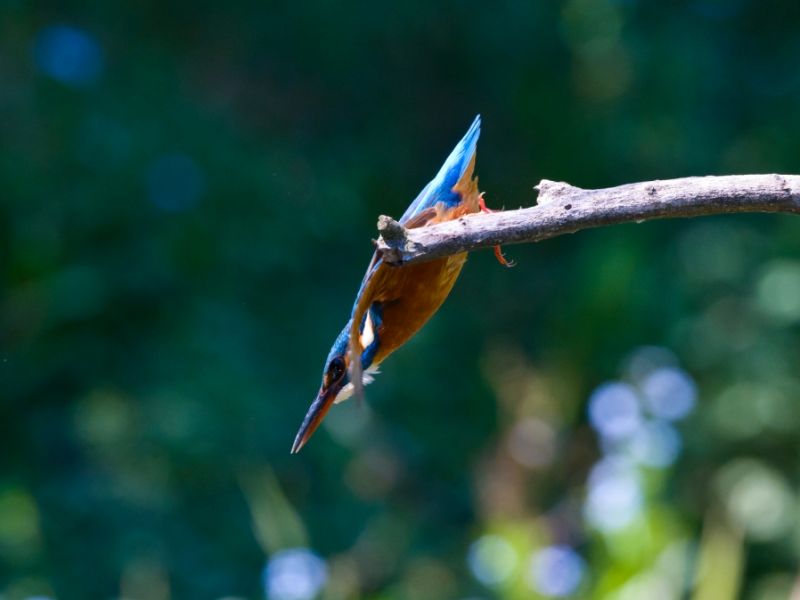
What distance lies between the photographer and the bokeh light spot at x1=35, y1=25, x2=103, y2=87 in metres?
4.30

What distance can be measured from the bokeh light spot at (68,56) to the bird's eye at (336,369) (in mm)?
3036

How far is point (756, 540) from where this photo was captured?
3.15m

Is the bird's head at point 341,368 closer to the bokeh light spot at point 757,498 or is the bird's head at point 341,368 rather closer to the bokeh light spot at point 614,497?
the bokeh light spot at point 614,497

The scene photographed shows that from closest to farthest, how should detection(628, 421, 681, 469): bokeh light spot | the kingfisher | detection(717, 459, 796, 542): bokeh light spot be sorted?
the kingfisher → detection(628, 421, 681, 469): bokeh light spot → detection(717, 459, 796, 542): bokeh light spot

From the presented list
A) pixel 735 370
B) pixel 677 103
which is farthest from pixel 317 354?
pixel 677 103

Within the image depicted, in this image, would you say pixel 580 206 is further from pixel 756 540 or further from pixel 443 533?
pixel 443 533

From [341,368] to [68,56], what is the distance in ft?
10.3

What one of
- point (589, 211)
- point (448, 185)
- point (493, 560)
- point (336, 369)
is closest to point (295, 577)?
point (493, 560)

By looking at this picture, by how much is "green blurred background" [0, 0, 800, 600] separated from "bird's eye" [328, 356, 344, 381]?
105 cm

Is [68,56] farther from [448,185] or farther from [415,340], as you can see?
[448,185]

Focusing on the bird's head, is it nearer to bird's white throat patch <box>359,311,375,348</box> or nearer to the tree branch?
bird's white throat patch <box>359,311,375,348</box>

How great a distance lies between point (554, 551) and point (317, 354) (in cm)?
162

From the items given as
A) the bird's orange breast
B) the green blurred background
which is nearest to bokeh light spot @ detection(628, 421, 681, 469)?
the green blurred background

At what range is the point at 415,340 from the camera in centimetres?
396
